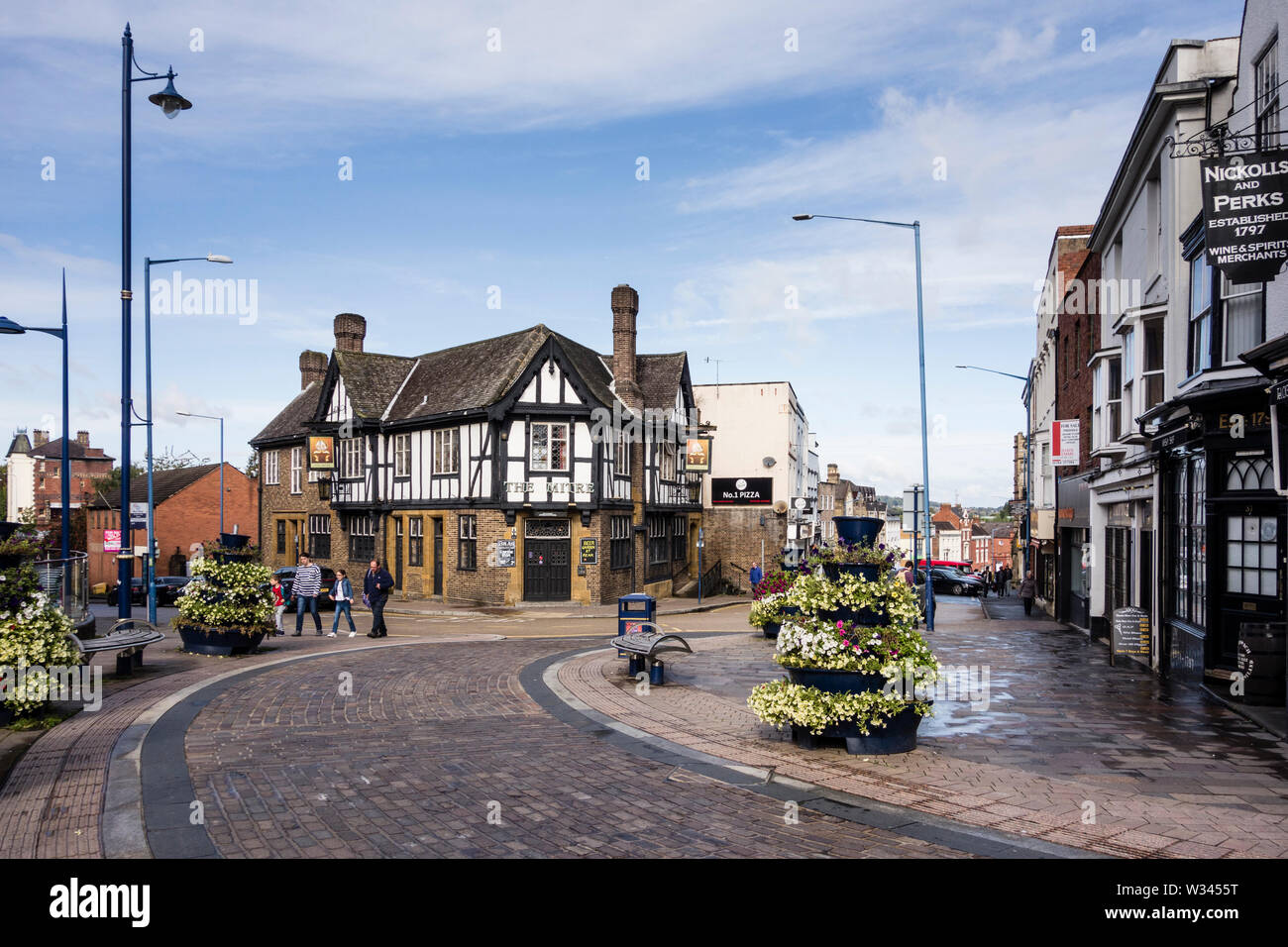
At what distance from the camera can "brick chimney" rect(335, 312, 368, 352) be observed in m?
38.1

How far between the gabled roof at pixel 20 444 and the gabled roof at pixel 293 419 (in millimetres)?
85790

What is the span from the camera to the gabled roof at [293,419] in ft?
132

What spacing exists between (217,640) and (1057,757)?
43.3 ft

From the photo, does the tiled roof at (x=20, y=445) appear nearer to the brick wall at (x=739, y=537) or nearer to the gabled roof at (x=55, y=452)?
the gabled roof at (x=55, y=452)

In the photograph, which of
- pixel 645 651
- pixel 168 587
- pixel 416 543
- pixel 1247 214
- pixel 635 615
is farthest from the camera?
pixel 168 587

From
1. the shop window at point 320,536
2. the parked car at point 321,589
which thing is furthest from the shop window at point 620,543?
the shop window at point 320,536

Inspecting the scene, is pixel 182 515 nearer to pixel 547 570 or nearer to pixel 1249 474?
pixel 547 570

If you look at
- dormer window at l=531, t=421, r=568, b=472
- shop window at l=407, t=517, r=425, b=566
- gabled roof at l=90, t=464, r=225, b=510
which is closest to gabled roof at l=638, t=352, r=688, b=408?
dormer window at l=531, t=421, r=568, b=472

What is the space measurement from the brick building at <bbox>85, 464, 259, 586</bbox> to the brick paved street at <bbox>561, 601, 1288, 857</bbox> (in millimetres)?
45492

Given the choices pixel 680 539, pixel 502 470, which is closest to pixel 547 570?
pixel 502 470

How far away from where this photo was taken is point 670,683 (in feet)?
41.9

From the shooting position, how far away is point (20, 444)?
10888 centimetres
